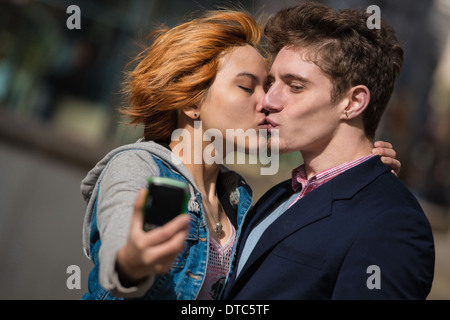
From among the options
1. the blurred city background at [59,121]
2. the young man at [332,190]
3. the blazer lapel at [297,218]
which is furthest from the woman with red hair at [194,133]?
the blurred city background at [59,121]

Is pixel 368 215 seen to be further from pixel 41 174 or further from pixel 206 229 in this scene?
pixel 41 174

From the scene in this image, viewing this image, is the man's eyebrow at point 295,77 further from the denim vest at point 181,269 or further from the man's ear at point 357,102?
the denim vest at point 181,269

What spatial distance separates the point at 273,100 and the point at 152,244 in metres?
1.29

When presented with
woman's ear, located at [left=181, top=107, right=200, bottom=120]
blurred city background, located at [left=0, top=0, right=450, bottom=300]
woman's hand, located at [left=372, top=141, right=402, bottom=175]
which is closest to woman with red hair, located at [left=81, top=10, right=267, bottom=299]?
woman's ear, located at [left=181, top=107, right=200, bottom=120]

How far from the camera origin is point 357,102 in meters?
2.46

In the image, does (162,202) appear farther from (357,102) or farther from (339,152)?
(357,102)

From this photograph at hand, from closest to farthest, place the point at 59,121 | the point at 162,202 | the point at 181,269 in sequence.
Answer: the point at 162,202 < the point at 181,269 < the point at 59,121

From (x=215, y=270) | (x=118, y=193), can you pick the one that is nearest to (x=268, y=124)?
(x=215, y=270)

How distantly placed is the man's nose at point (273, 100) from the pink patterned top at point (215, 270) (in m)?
0.74

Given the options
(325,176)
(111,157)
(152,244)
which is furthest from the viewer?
(325,176)

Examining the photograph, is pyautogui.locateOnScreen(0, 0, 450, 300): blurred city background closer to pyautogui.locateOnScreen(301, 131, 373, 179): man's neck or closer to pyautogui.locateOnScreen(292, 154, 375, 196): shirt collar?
pyautogui.locateOnScreen(301, 131, 373, 179): man's neck

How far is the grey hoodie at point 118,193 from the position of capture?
62.9 inches

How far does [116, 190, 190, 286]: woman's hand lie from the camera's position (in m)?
1.45
